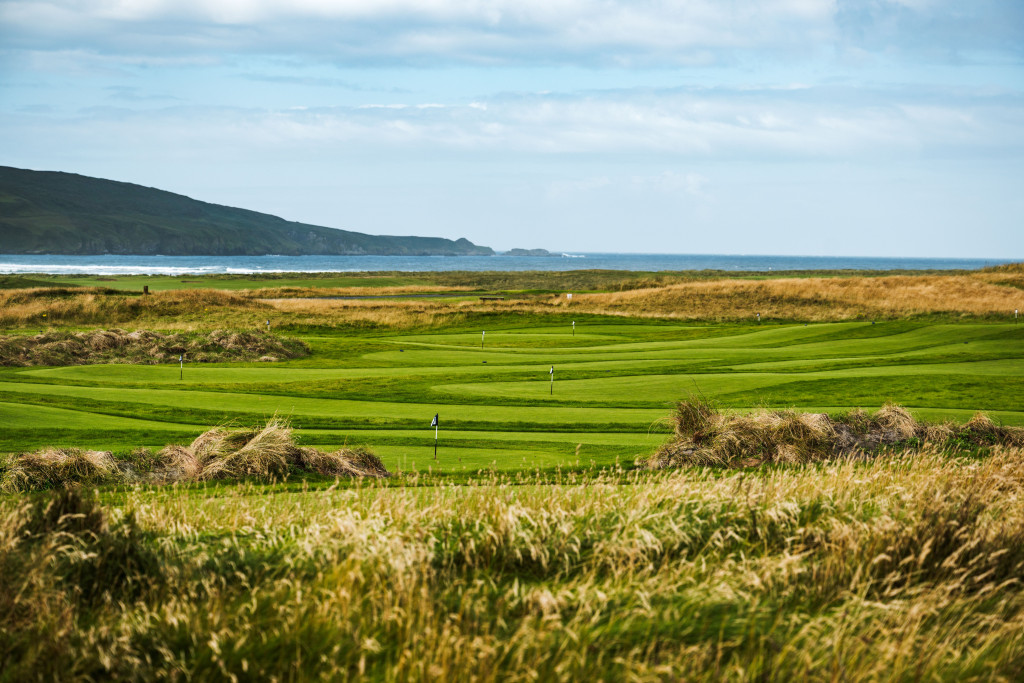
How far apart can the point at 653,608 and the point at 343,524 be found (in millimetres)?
2347

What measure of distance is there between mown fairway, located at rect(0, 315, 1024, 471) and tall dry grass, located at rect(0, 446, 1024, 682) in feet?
17.1

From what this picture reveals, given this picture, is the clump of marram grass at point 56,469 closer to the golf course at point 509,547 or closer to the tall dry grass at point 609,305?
the golf course at point 509,547

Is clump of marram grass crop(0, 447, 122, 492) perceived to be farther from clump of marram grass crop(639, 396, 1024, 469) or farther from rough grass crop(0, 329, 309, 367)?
rough grass crop(0, 329, 309, 367)

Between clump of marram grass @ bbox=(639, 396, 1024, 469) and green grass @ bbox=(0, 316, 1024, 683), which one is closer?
green grass @ bbox=(0, 316, 1024, 683)

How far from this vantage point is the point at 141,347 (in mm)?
33406

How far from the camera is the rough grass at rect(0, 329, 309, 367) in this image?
30.4m

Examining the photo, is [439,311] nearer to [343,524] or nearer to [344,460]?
[344,460]

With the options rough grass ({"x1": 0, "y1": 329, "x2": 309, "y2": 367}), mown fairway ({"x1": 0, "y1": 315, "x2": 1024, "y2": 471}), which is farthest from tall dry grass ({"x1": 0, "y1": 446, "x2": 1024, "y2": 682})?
rough grass ({"x1": 0, "y1": 329, "x2": 309, "y2": 367})

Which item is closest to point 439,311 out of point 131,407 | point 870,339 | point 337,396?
point 870,339

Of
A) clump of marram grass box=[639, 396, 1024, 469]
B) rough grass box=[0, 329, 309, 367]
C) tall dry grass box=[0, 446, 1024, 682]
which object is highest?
tall dry grass box=[0, 446, 1024, 682]

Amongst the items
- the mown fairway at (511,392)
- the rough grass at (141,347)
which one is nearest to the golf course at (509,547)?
the mown fairway at (511,392)

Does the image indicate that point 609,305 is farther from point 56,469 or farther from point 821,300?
point 56,469

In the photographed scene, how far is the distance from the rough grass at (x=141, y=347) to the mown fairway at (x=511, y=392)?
2.08 metres

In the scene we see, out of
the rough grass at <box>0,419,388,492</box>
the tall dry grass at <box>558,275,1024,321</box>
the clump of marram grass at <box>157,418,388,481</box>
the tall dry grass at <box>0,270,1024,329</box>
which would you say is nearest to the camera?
the rough grass at <box>0,419,388,492</box>
